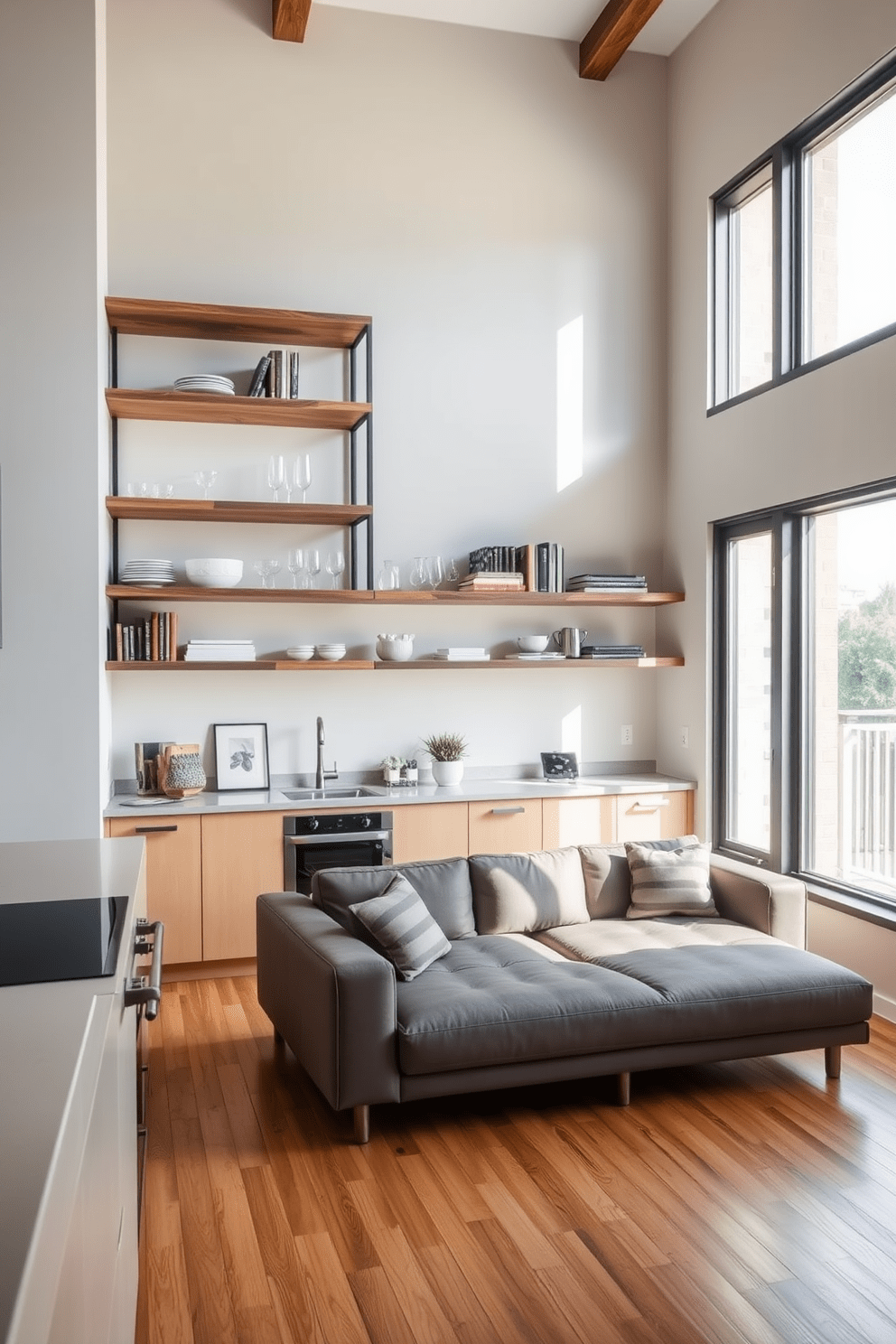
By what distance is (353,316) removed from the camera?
16.2 feet

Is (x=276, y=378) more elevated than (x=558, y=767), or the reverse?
(x=276, y=378)

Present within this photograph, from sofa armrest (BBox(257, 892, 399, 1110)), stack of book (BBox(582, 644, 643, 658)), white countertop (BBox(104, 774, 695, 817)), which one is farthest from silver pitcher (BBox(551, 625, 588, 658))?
sofa armrest (BBox(257, 892, 399, 1110))

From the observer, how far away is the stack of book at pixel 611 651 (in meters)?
5.42

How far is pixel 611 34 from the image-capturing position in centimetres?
528

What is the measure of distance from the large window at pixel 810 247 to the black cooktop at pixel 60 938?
3.47 meters

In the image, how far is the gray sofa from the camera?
9.96 feet

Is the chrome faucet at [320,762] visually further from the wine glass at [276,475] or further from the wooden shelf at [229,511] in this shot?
the wine glass at [276,475]

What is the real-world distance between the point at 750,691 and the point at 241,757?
8.04 feet

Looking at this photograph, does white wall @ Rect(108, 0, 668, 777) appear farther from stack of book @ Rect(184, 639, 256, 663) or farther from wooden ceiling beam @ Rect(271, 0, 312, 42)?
stack of book @ Rect(184, 639, 256, 663)

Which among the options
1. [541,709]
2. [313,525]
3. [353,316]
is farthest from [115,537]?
[541,709]

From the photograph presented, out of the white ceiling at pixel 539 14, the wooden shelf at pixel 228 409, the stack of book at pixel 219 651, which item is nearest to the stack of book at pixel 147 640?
the stack of book at pixel 219 651

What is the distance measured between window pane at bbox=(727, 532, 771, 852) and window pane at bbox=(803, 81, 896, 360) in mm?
974

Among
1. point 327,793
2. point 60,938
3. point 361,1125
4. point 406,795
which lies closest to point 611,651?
point 406,795

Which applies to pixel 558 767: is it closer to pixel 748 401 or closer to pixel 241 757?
pixel 241 757
